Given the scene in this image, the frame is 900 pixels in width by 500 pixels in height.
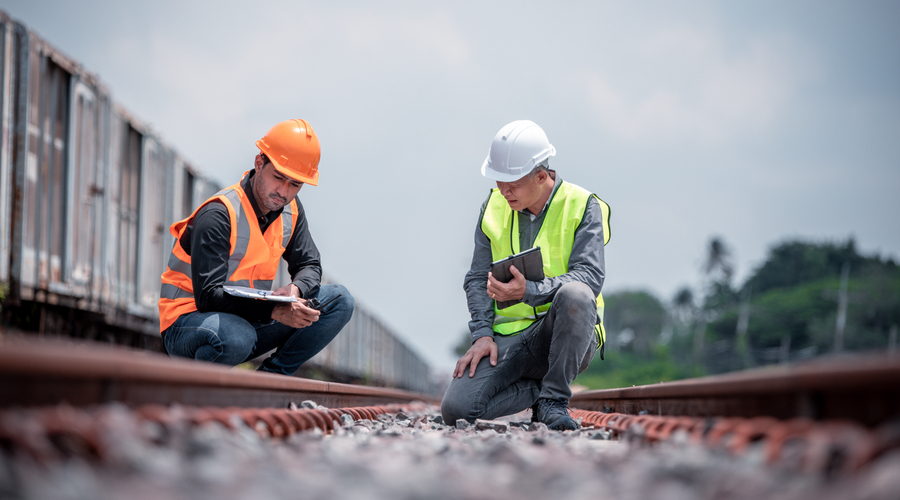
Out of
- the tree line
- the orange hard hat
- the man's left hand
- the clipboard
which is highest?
the orange hard hat

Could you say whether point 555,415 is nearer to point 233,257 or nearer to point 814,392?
point 233,257

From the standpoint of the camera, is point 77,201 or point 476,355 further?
point 77,201

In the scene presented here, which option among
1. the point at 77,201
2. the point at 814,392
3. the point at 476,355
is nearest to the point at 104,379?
the point at 814,392

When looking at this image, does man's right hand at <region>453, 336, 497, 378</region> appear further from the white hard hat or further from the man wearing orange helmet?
the white hard hat

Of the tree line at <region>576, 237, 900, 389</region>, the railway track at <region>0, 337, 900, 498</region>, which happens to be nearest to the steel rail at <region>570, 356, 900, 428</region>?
the railway track at <region>0, 337, 900, 498</region>

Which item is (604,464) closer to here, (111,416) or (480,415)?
(111,416)

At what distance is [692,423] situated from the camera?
8.36 feet

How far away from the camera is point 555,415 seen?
3.99 meters

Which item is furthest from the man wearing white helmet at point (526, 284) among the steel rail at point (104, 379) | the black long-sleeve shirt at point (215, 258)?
the steel rail at point (104, 379)

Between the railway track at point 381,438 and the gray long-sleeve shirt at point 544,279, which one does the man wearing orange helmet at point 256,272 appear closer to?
the gray long-sleeve shirt at point 544,279

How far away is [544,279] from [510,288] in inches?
9.7

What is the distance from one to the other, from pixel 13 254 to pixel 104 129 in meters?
2.21

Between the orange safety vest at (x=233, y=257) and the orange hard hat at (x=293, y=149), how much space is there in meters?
0.34

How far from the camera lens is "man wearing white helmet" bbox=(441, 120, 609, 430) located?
4.21m
